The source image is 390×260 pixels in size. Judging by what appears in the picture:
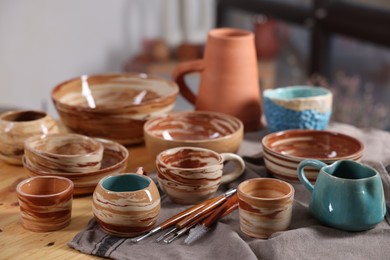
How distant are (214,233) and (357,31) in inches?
81.1

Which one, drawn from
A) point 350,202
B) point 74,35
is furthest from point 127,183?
point 74,35

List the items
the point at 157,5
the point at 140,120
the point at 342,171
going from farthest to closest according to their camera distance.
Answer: the point at 157,5, the point at 140,120, the point at 342,171

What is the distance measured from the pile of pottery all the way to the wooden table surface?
2 centimetres

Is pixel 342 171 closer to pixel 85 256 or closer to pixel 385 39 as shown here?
pixel 85 256

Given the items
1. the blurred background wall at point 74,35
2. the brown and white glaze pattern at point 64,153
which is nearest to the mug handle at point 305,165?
the brown and white glaze pattern at point 64,153

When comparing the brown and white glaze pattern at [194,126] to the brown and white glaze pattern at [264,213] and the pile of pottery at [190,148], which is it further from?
the brown and white glaze pattern at [264,213]

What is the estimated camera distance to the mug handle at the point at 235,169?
1.28 meters

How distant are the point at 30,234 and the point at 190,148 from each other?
0.34 meters

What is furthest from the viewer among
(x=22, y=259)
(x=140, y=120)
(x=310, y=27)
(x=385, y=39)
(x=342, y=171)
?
(x=310, y=27)

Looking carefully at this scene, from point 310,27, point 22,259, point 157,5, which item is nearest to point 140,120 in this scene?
point 22,259

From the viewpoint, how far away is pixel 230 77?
5.23 ft

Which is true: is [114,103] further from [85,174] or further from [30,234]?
[30,234]

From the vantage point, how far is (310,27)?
3.18 metres

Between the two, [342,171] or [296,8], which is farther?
[296,8]
